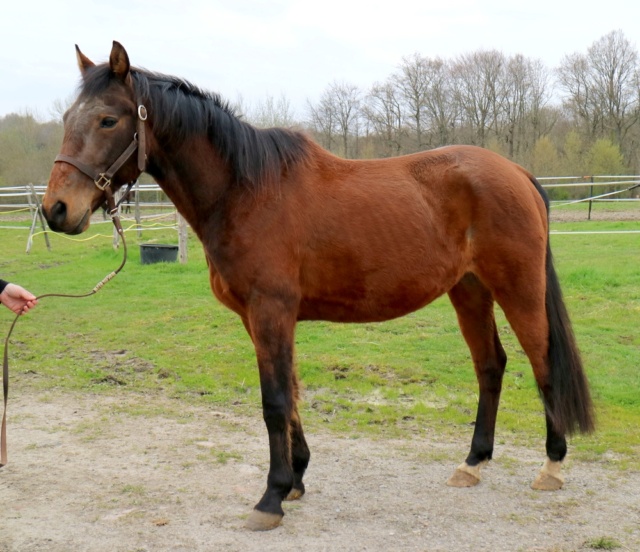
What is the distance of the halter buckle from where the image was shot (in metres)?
3.17

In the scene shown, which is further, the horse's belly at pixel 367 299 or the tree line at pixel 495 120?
the tree line at pixel 495 120

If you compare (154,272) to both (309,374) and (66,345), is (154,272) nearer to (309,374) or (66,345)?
(66,345)

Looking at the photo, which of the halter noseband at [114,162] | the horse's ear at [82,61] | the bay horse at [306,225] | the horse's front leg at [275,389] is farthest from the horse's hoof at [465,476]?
the horse's ear at [82,61]

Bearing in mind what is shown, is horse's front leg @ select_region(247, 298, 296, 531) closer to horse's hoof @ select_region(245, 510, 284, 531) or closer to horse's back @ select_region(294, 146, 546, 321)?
horse's hoof @ select_region(245, 510, 284, 531)

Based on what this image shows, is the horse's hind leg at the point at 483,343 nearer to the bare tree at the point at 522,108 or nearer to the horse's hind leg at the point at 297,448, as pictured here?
the horse's hind leg at the point at 297,448

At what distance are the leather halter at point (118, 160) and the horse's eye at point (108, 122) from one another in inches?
4.9

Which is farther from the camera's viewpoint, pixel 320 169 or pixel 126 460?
pixel 126 460

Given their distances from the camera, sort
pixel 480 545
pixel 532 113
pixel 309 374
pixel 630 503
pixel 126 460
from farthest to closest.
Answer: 1. pixel 532 113
2. pixel 309 374
3. pixel 126 460
4. pixel 630 503
5. pixel 480 545

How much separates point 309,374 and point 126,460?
2.32 meters

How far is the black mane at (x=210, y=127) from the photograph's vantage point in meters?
3.38

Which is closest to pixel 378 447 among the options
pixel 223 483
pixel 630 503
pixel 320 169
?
pixel 223 483

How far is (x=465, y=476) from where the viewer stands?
12.9 ft

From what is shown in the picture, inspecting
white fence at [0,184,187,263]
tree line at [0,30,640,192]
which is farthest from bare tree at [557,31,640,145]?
white fence at [0,184,187,263]

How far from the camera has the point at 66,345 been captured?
24.8ft
